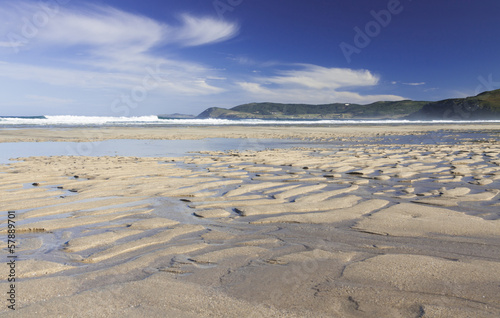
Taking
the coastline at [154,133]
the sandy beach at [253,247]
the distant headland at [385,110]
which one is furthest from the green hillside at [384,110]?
the sandy beach at [253,247]

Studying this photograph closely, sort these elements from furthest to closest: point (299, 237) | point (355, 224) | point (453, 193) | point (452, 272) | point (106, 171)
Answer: point (106, 171)
point (453, 193)
point (355, 224)
point (299, 237)
point (452, 272)

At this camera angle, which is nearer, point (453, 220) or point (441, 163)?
point (453, 220)

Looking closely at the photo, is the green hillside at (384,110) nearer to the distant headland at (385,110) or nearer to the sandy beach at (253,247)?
the distant headland at (385,110)

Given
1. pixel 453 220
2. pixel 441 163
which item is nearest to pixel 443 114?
pixel 441 163

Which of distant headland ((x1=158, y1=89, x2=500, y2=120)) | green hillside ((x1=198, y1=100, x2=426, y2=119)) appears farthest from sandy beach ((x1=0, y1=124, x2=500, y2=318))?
green hillside ((x1=198, y1=100, x2=426, y2=119))

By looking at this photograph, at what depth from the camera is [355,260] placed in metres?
3.22

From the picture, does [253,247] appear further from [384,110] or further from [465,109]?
[384,110]

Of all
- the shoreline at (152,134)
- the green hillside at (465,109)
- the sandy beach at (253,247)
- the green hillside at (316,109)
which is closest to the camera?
the sandy beach at (253,247)

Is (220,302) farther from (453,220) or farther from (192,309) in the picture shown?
(453,220)

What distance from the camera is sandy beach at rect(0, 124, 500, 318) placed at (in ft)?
8.14

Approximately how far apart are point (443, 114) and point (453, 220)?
10734 cm

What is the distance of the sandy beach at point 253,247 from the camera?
2.48m

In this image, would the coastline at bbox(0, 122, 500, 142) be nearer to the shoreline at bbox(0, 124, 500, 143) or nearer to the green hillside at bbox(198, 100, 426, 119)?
the shoreline at bbox(0, 124, 500, 143)

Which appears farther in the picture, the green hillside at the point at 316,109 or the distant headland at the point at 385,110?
the green hillside at the point at 316,109
